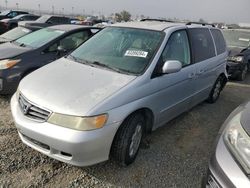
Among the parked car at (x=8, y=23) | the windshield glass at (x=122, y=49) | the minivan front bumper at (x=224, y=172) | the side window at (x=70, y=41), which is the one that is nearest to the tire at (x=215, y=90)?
the windshield glass at (x=122, y=49)

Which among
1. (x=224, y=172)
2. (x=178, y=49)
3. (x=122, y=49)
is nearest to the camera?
(x=224, y=172)

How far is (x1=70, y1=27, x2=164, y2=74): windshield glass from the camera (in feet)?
11.4

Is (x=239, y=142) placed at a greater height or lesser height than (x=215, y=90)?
greater

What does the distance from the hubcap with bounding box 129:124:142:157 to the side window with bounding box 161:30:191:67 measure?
1.02 m

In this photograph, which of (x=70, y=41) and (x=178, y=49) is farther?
(x=70, y=41)

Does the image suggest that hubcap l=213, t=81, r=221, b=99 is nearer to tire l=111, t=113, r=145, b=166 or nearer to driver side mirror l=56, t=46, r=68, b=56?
tire l=111, t=113, r=145, b=166

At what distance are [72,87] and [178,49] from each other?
6.02ft

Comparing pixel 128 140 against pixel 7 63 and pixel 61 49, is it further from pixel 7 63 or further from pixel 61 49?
pixel 61 49

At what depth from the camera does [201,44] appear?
475cm

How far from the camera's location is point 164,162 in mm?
3391

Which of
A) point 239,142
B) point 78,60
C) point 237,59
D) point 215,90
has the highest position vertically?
point 239,142

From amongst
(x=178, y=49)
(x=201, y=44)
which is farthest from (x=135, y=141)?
(x=201, y=44)

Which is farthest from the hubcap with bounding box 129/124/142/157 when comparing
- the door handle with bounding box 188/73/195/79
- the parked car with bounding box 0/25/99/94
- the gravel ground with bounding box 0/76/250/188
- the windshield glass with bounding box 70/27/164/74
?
the parked car with bounding box 0/25/99/94

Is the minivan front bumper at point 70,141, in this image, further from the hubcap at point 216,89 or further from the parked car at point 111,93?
the hubcap at point 216,89
